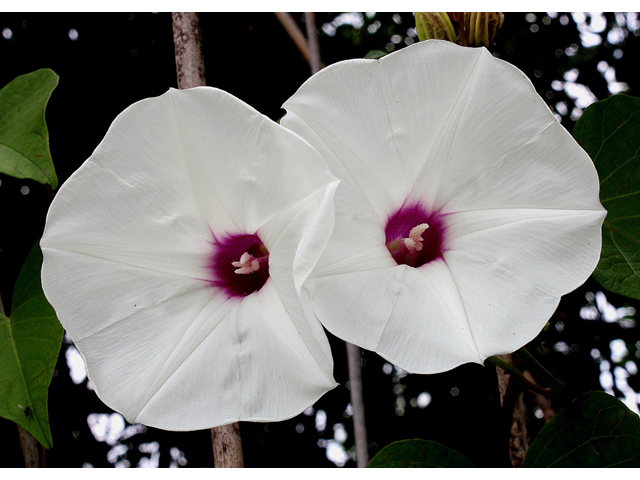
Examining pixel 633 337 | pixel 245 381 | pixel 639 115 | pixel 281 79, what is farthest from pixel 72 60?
pixel 633 337

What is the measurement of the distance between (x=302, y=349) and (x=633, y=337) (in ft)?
5.24

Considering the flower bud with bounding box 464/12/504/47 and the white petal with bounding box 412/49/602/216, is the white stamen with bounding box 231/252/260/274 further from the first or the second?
the flower bud with bounding box 464/12/504/47

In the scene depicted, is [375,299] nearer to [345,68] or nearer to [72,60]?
[345,68]

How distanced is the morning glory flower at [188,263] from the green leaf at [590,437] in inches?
24.3

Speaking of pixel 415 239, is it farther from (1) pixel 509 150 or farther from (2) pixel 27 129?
(2) pixel 27 129

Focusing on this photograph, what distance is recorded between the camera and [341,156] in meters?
0.89

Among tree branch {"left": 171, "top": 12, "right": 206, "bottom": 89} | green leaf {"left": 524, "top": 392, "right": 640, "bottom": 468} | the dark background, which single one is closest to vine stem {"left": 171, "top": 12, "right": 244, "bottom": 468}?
tree branch {"left": 171, "top": 12, "right": 206, "bottom": 89}

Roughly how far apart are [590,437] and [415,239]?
0.58 m

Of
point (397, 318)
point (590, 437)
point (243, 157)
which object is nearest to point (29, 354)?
point (243, 157)

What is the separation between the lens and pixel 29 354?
1.13m

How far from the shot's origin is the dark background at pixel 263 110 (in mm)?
1788

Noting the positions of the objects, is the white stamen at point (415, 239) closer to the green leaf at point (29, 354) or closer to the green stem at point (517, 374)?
the green stem at point (517, 374)

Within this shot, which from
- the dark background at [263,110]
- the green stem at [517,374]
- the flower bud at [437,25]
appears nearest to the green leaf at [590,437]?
the green stem at [517,374]

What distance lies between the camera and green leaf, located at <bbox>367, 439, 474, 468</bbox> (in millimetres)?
1168
